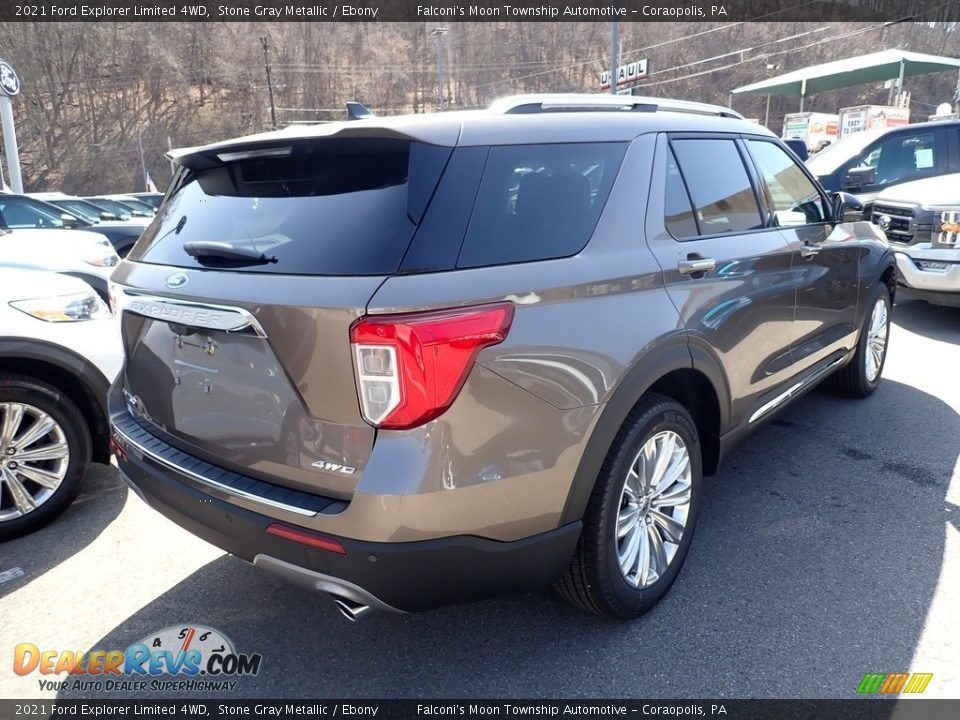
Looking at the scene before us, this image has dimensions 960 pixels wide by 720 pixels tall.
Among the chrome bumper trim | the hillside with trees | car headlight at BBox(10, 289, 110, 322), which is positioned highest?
the hillside with trees

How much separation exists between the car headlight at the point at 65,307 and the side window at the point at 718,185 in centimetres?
305

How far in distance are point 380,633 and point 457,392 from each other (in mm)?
1252

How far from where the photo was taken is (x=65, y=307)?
3.41 metres

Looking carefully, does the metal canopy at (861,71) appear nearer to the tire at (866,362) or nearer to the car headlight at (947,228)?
the car headlight at (947,228)

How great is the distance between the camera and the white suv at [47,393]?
3164 millimetres

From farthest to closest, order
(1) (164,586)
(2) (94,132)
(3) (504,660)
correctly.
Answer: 1. (2) (94,132)
2. (1) (164,586)
3. (3) (504,660)

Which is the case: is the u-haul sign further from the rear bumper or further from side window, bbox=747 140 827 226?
the rear bumper

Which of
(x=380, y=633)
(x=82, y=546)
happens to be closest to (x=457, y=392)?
(x=380, y=633)

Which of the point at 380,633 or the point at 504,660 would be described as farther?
the point at 380,633

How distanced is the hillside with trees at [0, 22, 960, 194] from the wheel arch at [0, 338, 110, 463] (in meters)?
54.8

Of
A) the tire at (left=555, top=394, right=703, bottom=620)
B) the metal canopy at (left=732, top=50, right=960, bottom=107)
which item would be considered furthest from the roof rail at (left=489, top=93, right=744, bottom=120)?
the metal canopy at (left=732, top=50, right=960, bottom=107)

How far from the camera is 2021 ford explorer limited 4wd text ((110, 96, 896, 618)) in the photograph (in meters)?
1.78

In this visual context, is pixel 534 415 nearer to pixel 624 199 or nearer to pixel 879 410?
pixel 624 199

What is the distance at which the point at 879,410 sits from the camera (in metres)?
4.55
